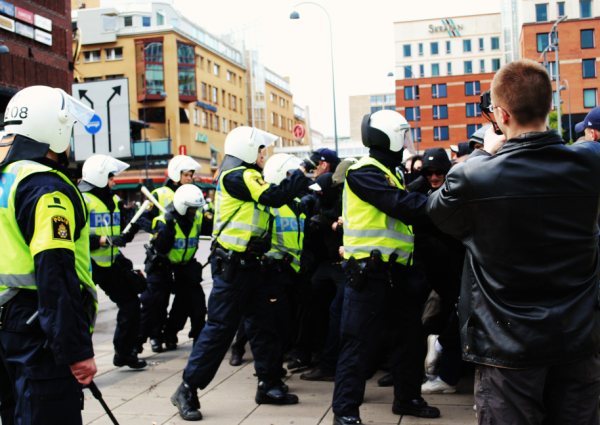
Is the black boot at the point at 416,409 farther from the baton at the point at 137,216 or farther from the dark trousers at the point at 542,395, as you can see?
the baton at the point at 137,216

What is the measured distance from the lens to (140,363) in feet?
24.3

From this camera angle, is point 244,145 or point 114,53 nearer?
point 244,145

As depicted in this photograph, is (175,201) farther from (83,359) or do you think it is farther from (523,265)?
(523,265)

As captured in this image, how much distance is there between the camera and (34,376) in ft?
10.5

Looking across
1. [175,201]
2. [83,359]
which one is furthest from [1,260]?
[175,201]

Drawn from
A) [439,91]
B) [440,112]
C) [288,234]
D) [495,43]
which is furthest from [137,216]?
[495,43]

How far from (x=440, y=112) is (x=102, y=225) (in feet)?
295

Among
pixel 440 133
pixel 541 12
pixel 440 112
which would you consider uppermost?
pixel 541 12

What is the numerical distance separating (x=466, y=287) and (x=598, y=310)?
0.52 m

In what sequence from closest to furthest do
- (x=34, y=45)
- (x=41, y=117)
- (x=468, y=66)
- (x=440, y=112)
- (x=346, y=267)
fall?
(x=41, y=117), (x=346, y=267), (x=34, y=45), (x=440, y=112), (x=468, y=66)

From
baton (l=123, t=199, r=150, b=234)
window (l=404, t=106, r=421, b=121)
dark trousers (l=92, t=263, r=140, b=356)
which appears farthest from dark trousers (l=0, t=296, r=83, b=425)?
window (l=404, t=106, r=421, b=121)

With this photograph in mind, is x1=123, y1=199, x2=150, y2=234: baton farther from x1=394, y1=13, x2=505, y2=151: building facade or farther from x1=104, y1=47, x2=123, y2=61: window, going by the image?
x1=394, y1=13, x2=505, y2=151: building facade

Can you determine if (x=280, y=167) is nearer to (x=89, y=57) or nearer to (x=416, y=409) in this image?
(x=416, y=409)

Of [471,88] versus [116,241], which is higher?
[471,88]
